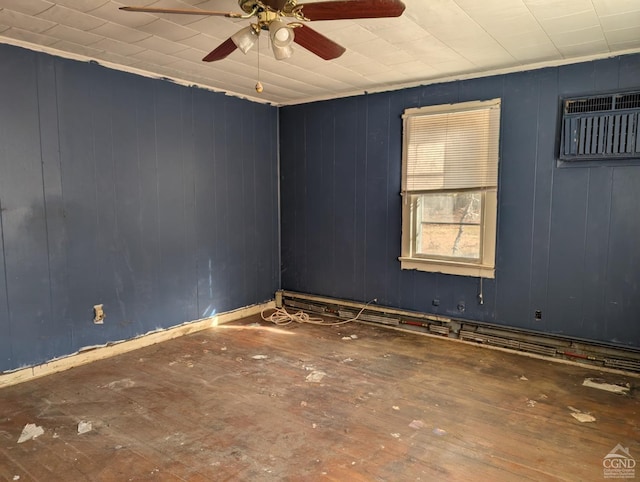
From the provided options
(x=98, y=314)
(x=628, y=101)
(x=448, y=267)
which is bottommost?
(x=98, y=314)

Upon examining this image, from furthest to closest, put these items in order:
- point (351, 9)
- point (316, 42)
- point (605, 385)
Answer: point (605, 385) → point (316, 42) → point (351, 9)

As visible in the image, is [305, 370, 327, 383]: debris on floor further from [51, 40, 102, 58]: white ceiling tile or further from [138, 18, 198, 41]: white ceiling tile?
[51, 40, 102, 58]: white ceiling tile

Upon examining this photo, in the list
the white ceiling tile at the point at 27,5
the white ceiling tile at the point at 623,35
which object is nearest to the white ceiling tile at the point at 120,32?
the white ceiling tile at the point at 27,5

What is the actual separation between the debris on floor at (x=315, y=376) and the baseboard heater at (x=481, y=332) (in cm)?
158

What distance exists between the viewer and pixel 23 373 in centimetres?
345

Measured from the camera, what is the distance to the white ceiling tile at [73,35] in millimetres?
3119

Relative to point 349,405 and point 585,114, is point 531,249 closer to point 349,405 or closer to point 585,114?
point 585,114

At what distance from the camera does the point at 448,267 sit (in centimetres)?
447

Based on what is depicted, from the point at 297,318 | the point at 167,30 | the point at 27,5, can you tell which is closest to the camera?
the point at 27,5

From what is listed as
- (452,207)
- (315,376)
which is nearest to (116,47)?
(315,376)

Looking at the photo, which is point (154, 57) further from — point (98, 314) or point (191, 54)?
point (98, 314)

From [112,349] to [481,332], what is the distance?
3657mm

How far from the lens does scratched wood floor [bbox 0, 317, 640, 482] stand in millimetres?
2311

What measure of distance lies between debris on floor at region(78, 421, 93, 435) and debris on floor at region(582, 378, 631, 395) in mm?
3664
